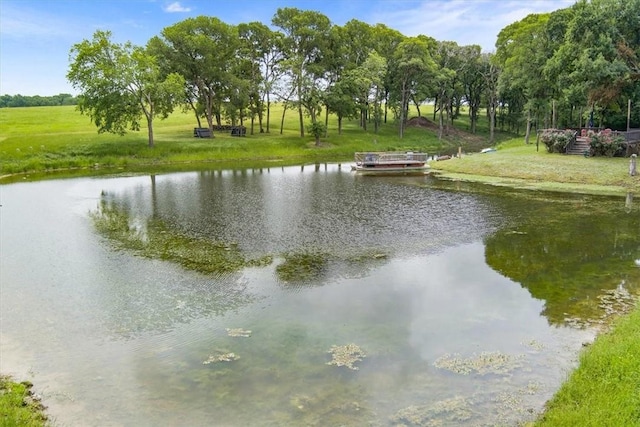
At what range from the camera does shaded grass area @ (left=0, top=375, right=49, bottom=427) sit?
686 centimetres

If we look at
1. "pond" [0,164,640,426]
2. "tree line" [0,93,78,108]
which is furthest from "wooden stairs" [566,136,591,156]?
"tree line" [0,93,78,108]

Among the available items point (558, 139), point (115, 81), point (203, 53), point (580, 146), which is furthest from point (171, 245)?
point (203, 53)

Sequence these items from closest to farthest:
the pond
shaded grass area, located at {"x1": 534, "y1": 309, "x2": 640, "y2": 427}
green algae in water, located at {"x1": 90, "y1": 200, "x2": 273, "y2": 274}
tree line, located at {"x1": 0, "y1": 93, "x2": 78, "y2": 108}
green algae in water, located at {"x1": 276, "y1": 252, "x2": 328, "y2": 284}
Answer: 1. shaded grass area, located at {"x1": 534, "y1": 309, "x2": 640, "y2": 427}
2. the pond
3. green algae in water, located at {"x1": 276, "y1": 252, "x2": 328, "y2": 284}
4. green algae in water, located at {"x1": 90, "y1": 200, "x2": 273, "y2": 274}
5. tree line, located at {"x1": 0, "y1": 93, "x2": 78, "y2": 108}

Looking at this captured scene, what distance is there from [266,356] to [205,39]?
5344 centimetres

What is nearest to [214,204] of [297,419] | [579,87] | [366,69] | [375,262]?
[375,262]

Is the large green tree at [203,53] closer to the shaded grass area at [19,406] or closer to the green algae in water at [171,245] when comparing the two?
the green algae in water at [171,245]

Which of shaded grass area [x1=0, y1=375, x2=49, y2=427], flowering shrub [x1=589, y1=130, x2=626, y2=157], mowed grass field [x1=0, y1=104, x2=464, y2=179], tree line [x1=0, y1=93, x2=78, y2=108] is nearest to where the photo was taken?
shaded grass area [x1=0, y1=375, x2=49, y2=427]

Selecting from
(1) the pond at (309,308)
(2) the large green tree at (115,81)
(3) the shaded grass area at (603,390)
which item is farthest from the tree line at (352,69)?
(3) the shaded grass area at (603,390)

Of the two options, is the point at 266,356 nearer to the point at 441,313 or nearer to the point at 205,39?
the point at 441,313

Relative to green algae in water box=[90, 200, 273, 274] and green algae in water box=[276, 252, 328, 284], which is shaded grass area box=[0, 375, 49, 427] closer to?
green algae in water box=[90, 200, 273, 274]

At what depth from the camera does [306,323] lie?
10547mm

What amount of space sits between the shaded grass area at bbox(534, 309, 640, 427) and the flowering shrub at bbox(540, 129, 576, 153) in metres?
30.5

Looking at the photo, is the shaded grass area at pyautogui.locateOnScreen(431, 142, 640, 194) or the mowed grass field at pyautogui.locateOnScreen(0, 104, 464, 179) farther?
the mowed grass field at pyautogui.locateOnScreen(0, 104, 464, 179)

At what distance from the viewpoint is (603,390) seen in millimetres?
7035
